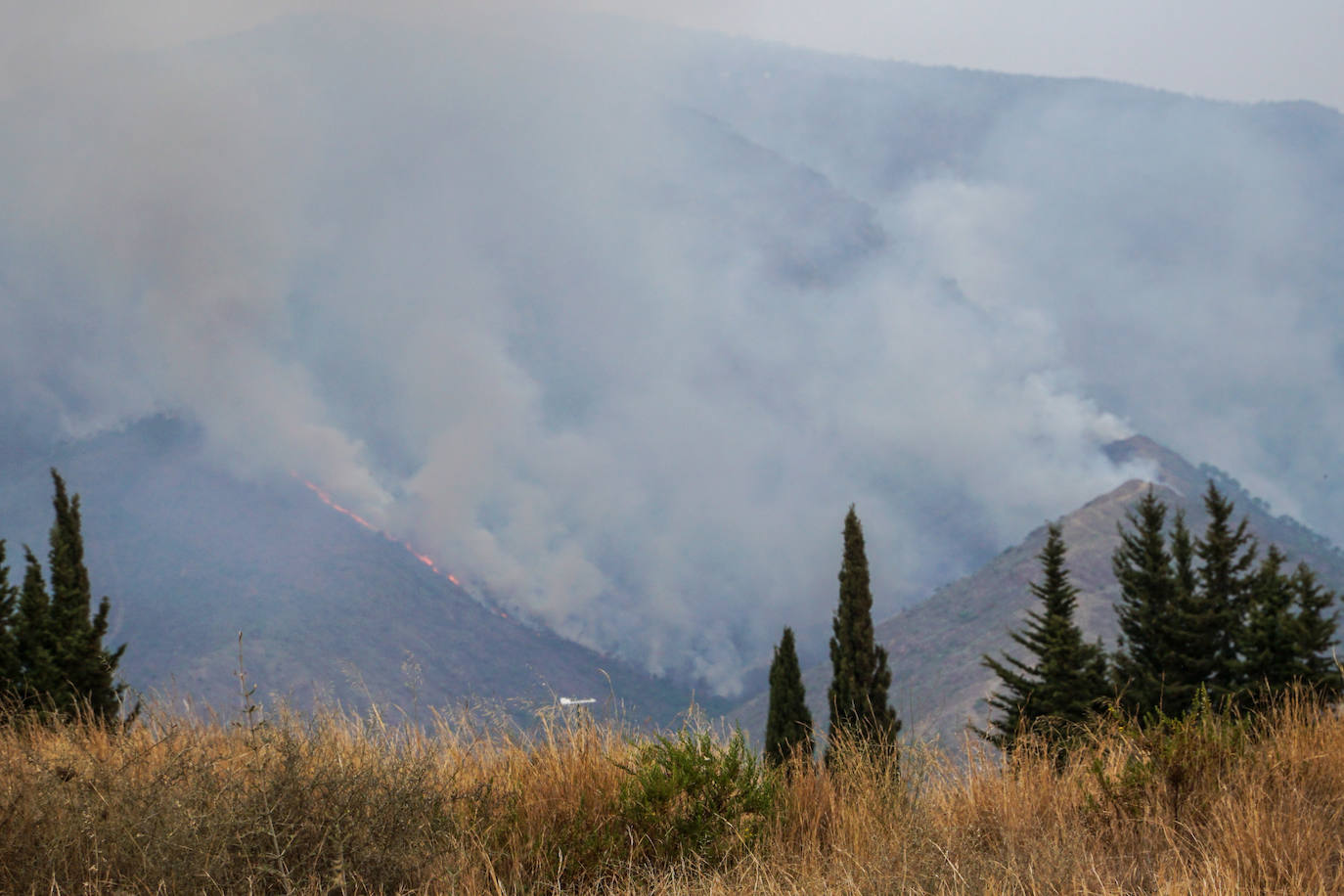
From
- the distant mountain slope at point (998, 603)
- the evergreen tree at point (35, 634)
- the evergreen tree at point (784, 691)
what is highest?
the distant mountain slope at point (998, 603)

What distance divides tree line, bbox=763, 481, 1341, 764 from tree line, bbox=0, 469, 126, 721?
15.2m

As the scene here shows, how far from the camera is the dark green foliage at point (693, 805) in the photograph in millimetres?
5062

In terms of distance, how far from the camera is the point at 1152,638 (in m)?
38.0

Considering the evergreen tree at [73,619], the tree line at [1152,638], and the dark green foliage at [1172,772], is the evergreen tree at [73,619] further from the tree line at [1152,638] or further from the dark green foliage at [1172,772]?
the dark green foliage at [1172,772]

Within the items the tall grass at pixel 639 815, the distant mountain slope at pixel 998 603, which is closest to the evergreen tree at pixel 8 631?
the tall grass at pixel 639 815

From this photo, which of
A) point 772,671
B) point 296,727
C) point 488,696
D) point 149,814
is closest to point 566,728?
point 488,696

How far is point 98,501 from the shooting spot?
142 meters

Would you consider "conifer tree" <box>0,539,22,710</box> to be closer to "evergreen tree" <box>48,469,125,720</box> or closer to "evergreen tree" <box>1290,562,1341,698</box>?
"evergreen tree" <box>48,469,125,720</box>

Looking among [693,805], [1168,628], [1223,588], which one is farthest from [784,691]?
[693,805]

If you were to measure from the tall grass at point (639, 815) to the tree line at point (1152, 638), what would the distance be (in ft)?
58.3

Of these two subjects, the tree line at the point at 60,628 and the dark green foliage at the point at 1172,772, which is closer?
the dark green foliage at the point at 1172,772

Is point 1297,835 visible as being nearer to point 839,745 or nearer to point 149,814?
point 839,745

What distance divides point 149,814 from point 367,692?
185cm

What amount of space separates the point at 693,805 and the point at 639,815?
307 mm
